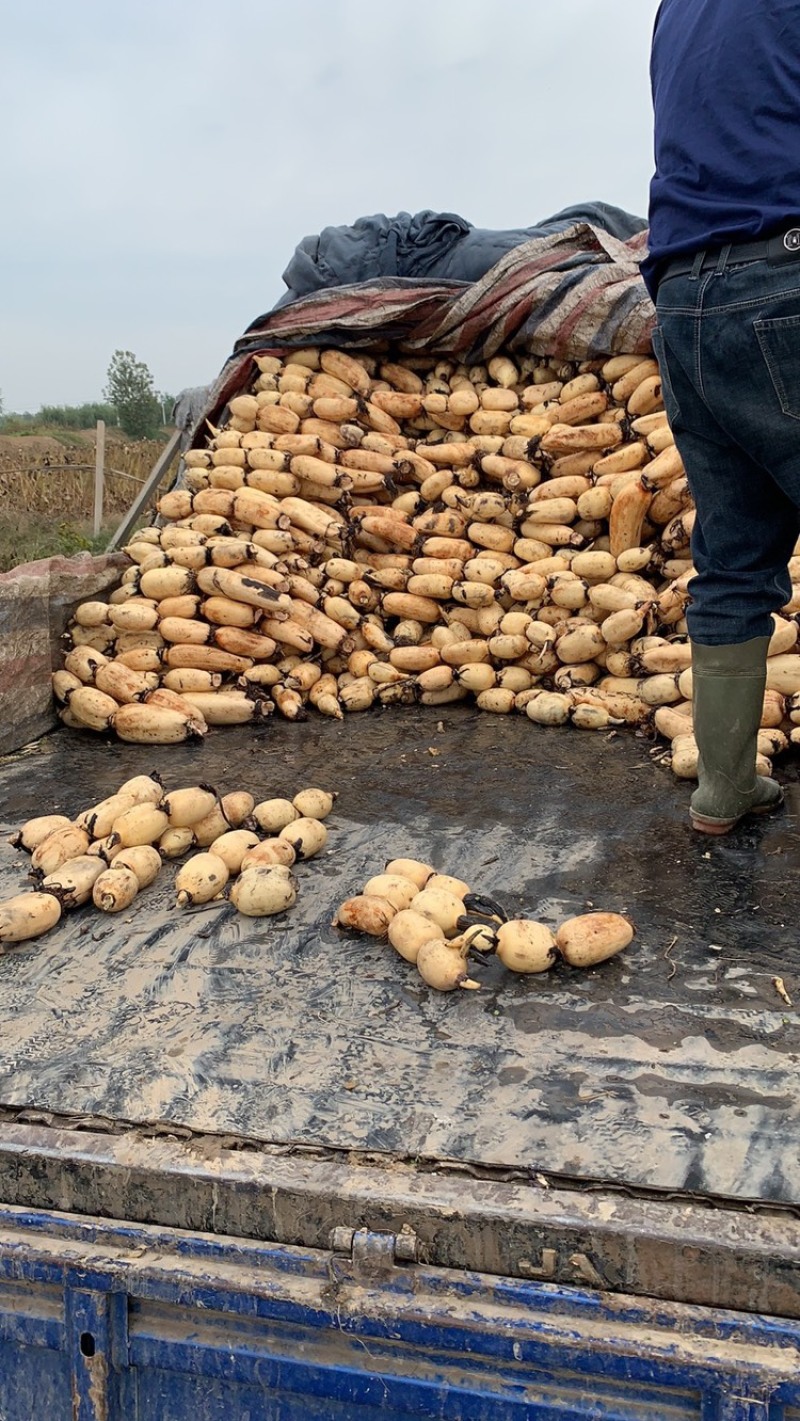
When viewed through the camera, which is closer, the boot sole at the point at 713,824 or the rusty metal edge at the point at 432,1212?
the rusty metal edge at the point at 432,1212

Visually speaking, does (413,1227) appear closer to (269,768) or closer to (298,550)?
(269,768)

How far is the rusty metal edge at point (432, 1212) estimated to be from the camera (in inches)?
51.4

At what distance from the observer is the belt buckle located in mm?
2133

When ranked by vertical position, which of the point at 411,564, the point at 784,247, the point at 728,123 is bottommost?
the point at 411,564

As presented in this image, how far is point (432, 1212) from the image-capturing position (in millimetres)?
1400

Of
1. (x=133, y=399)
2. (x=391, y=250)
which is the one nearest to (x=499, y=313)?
(x=391, y=250)

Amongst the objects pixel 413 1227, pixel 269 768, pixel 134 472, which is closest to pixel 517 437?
pixel 269 768

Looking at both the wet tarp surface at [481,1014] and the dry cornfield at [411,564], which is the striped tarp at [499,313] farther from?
the wet tarp surface at [481,1014]

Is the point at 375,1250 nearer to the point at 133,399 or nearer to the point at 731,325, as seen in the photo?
the point at 731,325

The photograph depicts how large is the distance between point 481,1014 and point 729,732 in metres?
1.19

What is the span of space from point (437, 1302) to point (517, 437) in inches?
148

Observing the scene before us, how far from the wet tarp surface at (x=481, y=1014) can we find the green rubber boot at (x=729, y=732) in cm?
9

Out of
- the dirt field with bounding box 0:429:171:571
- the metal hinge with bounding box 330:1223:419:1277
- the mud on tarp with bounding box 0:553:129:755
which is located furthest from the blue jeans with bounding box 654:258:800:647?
the dirt field with bounding box 0:429:171:571

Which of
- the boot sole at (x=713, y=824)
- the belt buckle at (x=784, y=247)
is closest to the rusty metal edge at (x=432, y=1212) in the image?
the boot sole at (x=713, y=824)
